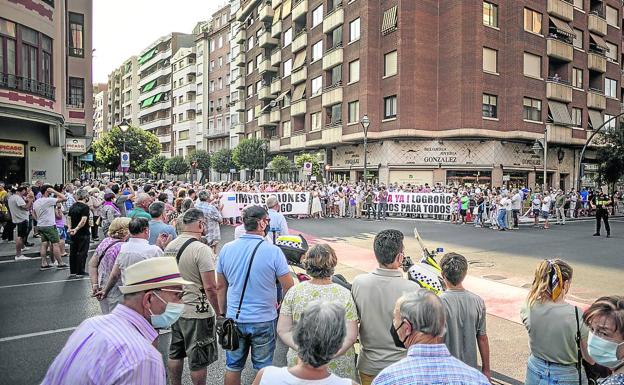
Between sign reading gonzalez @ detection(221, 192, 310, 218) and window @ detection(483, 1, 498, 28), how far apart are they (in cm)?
2048

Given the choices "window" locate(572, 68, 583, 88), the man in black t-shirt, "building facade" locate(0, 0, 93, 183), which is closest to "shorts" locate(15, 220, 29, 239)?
the man in black t-shirt

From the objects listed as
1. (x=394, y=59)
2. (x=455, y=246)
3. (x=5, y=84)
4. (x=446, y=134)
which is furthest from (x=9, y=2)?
(x=446, y=134)

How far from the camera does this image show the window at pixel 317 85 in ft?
137

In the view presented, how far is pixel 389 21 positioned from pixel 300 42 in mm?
12374

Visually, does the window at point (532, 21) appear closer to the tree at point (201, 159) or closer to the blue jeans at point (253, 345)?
the blue jeans at point (253, 345)

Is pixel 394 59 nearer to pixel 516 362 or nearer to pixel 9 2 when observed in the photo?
pixel 9 2

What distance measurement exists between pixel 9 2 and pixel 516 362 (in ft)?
69.0

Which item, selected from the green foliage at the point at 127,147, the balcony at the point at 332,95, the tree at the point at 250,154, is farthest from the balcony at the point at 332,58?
the green foliage at the point at 127,147

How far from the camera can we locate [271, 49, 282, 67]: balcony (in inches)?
2001

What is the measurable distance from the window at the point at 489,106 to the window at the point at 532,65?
3611 millimetres

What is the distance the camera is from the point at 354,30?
36906 mm

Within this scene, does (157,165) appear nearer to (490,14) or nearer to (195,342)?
(490,14)

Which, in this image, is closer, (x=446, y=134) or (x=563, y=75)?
(x=446, y=134)

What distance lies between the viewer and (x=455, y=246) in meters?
14.8
